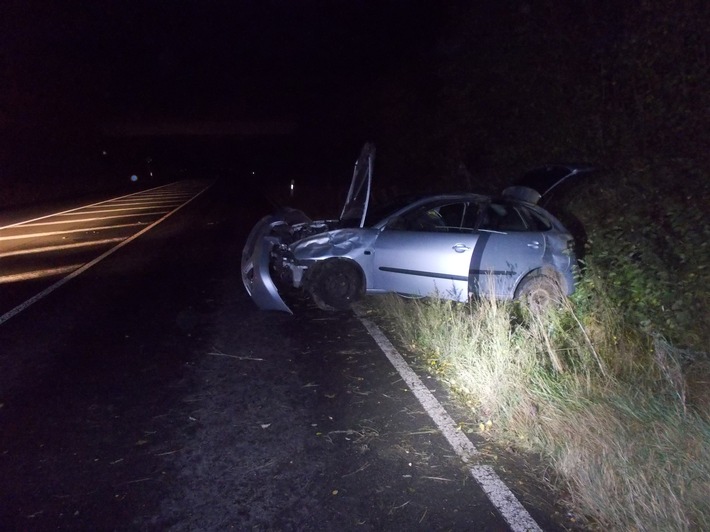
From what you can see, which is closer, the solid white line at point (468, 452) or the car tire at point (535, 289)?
the solid white line at point (468, 452)

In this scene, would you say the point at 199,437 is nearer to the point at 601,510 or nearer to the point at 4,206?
the point at 601,510

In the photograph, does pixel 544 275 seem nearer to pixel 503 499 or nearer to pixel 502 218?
pixel 502 218

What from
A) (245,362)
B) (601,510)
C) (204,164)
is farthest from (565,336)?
(204,164)

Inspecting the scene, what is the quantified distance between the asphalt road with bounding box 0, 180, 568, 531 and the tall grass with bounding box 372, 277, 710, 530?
36 cm

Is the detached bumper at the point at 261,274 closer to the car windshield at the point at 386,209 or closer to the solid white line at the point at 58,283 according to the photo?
the car windshield at the point at 386,209

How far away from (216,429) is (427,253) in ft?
11.6

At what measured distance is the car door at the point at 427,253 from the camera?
706 centimetres

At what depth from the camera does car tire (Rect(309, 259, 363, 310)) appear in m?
7.54

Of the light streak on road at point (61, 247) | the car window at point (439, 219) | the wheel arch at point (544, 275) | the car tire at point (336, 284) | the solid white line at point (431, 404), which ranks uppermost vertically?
the car window at point (439, 219)

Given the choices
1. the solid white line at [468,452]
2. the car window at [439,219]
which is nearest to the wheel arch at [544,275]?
the car window at [439,219]

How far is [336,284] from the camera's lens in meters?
7.62

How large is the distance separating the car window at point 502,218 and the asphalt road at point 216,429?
2060 mm

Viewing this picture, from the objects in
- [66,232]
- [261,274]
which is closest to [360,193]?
[261,274]

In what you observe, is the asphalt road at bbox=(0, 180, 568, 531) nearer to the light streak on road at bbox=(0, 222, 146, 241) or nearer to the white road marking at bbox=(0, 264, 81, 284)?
the white road marking at bbox=(0, 264, 81, 284)
